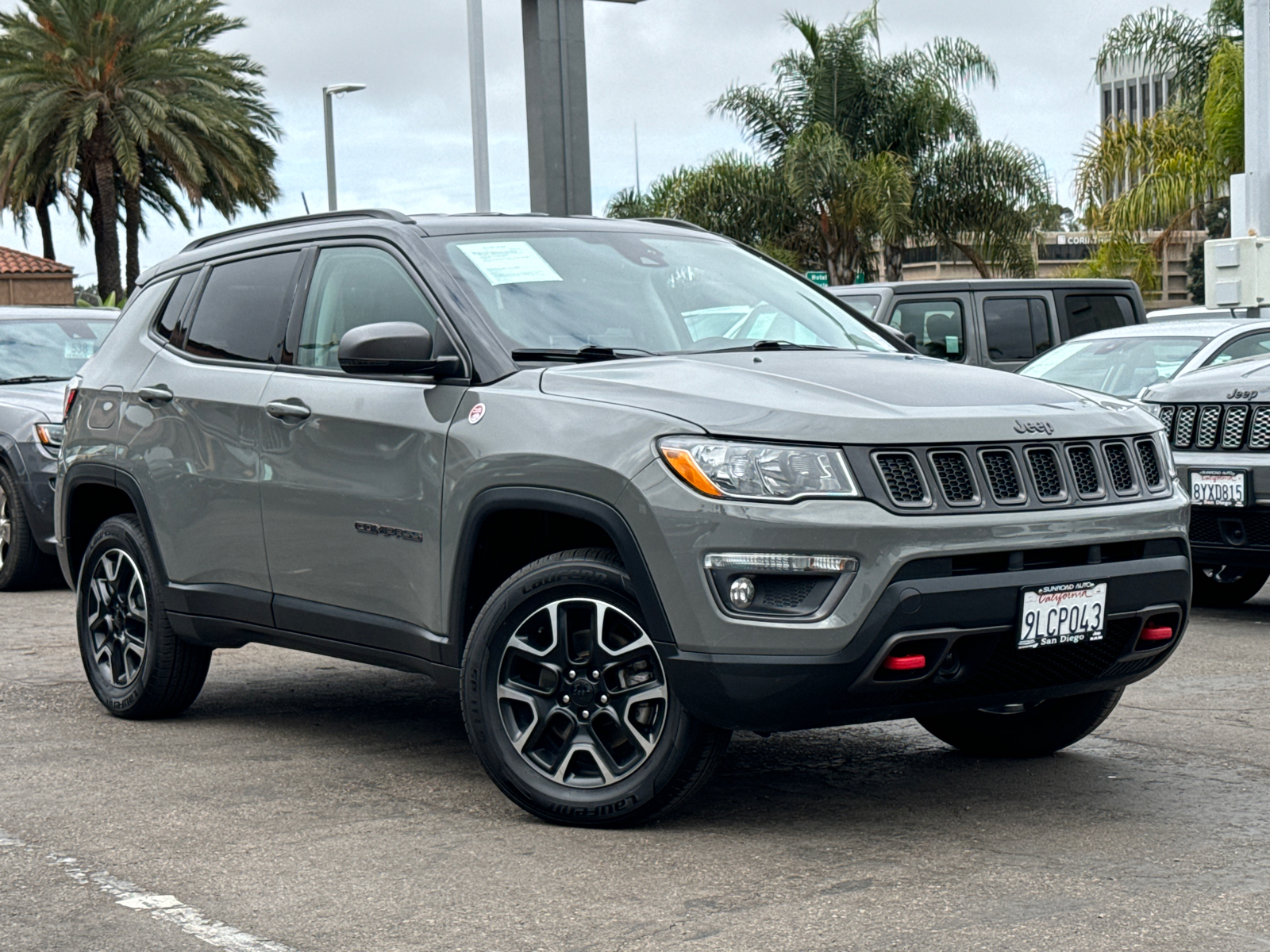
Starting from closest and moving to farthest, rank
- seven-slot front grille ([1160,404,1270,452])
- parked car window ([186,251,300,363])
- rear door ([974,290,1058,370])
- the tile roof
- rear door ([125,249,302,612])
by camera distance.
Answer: rear door ([125,249,302,612]) → parked car window ([186,251,300,363]) → seven-slot front grille ([1160,404,1270,452]) → rear door ([974,290,1058,370]) → the tile roof

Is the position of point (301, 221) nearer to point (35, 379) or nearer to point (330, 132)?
point (35, 379)

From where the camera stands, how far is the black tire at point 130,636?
6.54 m

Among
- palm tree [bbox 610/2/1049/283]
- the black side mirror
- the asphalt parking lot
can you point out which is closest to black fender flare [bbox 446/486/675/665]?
the black side mirror

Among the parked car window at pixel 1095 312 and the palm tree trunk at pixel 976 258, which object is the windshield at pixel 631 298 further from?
the palm tree trunk at pixel 976 258

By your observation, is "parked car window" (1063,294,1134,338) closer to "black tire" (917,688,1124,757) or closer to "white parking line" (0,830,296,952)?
"black tire" (917,688,1124,757)

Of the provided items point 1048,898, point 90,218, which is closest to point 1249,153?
point 1048,898

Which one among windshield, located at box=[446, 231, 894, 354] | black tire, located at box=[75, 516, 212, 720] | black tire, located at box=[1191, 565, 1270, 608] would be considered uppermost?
windshield, located at box=[446, 231, 894, 354]

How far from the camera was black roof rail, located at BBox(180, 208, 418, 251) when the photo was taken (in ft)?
19.3

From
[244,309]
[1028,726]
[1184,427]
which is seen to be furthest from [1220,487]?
[244,309]

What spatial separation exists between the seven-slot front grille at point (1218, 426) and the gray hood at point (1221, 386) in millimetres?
39

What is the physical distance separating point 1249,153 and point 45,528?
14.9 metres

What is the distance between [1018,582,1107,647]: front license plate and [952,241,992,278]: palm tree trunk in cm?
2908

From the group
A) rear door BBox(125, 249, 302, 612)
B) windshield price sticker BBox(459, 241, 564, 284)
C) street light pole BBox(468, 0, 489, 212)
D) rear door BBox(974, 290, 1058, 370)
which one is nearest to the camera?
windshield price sticker BBox(459, 241, 564, 284)

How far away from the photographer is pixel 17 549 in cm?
1100
